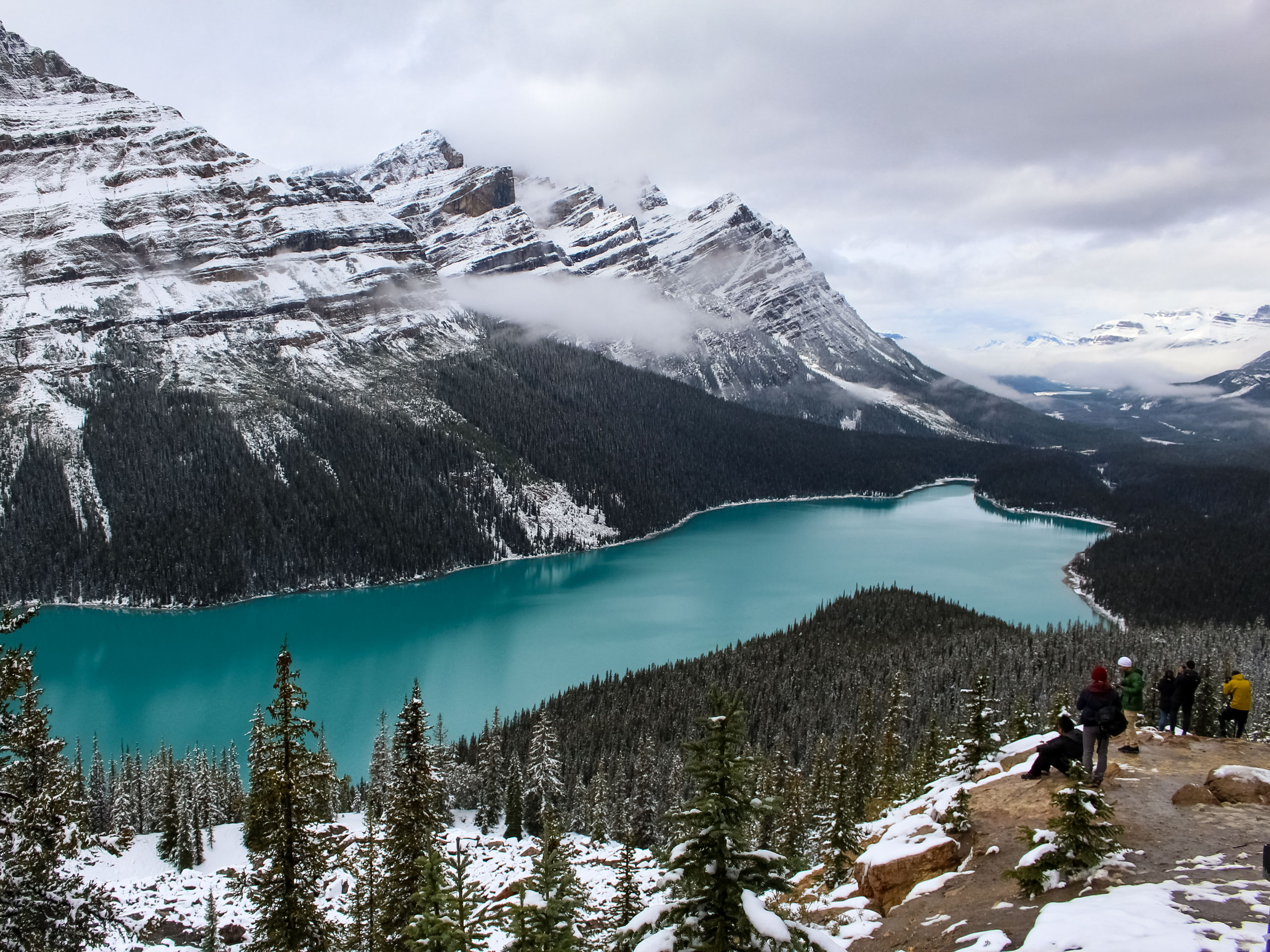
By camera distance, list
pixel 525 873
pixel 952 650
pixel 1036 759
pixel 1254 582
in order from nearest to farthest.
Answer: pixel 1036 759
pixel 525 873
pixel 952 650
pixel 1254 582

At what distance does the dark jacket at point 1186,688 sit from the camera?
77.7 ft

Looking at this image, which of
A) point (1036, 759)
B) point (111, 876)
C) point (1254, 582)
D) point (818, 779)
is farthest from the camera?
point (1254, 582)

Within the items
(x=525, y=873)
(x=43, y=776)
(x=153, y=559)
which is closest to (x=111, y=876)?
(x=525, y=873)

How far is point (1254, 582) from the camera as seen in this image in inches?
5827

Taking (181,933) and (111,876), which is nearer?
(181,933)

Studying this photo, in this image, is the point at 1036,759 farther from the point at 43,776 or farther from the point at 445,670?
the point at 445,670

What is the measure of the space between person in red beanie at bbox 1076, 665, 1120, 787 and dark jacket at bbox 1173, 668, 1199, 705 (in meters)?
8.47

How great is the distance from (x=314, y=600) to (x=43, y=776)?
13021 centimetres

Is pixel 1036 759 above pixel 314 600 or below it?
above

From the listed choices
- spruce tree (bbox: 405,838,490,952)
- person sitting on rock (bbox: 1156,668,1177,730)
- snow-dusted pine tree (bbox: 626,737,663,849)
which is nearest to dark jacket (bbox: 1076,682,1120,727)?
person sitting on rock (bbox: 1156,668,1177,730)

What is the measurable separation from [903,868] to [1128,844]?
475 cm

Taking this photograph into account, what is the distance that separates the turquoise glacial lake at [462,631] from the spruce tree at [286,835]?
54177mm

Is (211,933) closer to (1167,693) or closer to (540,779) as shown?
(540,779)

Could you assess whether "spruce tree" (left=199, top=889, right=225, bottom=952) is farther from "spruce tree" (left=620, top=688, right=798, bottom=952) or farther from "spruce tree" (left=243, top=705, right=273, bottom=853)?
"spruce tree" (left=620, top=688, right=798, bottom=952)
